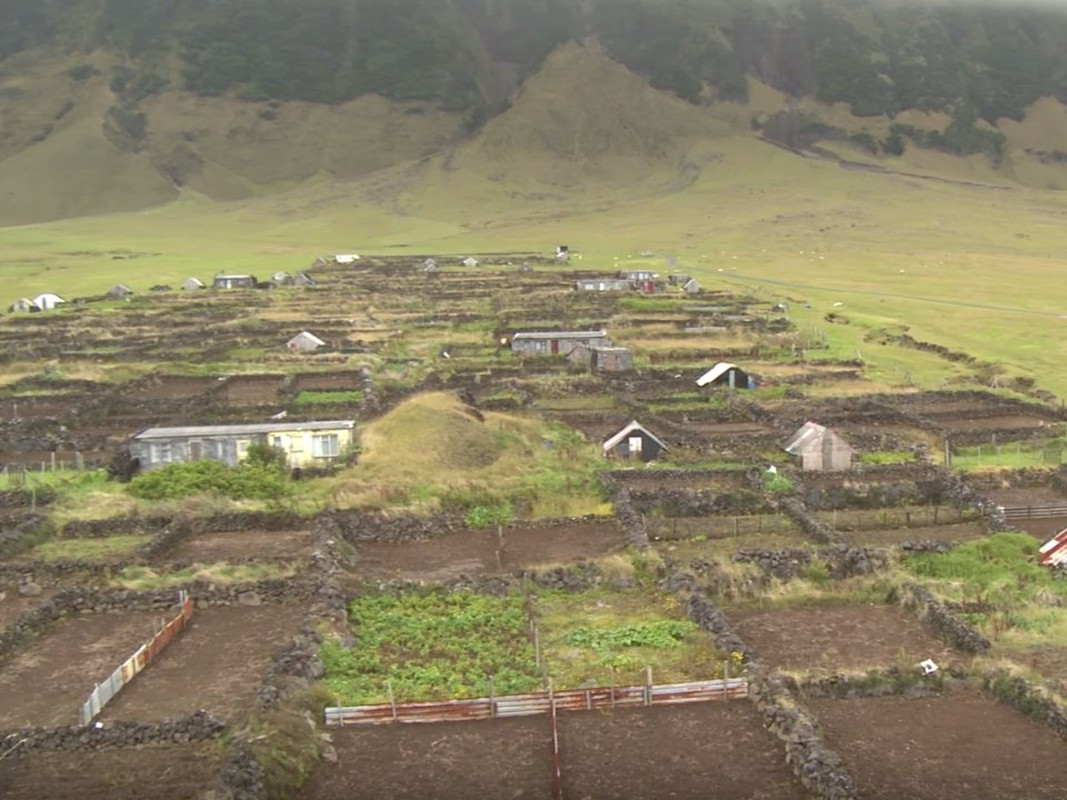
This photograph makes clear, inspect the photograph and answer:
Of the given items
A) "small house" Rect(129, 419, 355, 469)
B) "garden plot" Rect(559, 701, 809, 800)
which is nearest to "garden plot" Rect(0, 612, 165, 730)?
"garden plot" Rect(559, 701, 809, 800)

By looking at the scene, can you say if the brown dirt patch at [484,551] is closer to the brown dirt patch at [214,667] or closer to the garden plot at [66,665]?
the brown dirt patch at [214,667]

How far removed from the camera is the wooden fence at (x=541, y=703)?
1925 cm

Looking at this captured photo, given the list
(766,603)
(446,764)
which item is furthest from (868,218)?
(446,764)

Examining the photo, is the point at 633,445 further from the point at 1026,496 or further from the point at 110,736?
the point at 110,736

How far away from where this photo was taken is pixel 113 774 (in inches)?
684

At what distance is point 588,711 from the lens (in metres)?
19.7

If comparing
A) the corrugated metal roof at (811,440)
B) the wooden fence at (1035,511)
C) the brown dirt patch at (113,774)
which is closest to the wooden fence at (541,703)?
the brown dirt patch at (113,774)

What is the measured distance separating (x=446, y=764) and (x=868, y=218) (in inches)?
6198

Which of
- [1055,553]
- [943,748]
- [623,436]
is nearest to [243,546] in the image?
[623,436]

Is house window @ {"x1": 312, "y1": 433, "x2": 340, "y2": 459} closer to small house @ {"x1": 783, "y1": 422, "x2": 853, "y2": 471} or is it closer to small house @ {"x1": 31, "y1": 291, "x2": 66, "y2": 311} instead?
small house @ {"x1": 783, "y1": 422, "x2": 853, "y2": 471}

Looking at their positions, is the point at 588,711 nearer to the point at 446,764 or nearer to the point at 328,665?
the point at 446,764

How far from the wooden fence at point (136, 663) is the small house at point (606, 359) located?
115 feet

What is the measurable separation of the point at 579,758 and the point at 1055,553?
16.0 meters

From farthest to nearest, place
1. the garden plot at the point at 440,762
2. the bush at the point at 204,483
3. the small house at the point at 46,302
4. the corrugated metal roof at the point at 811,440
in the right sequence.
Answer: the small house at the point at 46,302 < the corrugated metal roof at the point at 811,440 < the bush at the point at 204,483 < the garden plot at the point at 440,762
